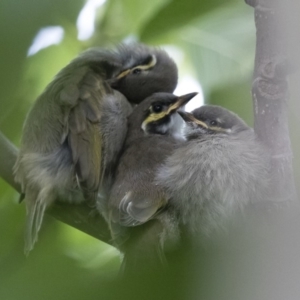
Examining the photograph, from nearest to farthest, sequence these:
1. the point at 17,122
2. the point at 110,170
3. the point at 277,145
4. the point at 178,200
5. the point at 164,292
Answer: the point at 164,292, the point at 17,122, the point at 277,145, the point at 178,200, the point at 110,170

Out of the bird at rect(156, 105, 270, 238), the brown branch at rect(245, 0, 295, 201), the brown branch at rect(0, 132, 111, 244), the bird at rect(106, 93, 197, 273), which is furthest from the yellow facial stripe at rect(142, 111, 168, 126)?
the brown branch at rect(245, 0, 295, 201)

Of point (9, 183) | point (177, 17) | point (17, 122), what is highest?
point (17, 122)

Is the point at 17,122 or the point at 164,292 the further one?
the point at 17,122

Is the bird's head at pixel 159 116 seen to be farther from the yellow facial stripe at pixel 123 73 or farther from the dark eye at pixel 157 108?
the yellow facial stripe at pixel 123 73

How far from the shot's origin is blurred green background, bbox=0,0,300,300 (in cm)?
62

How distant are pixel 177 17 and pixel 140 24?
10.2 inches

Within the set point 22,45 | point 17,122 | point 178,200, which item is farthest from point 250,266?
point 178,200

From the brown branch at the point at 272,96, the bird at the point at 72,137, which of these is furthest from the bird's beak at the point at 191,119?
the brown branch at the point at 272,96

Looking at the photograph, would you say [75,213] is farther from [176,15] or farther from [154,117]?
[176,15]

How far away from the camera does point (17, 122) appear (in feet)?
3.33

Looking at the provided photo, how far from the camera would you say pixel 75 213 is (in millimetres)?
1431

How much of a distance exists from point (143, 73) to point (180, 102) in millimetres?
197

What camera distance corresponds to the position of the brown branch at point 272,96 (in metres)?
1.05

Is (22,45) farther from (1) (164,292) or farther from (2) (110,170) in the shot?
(2) (110,170)
